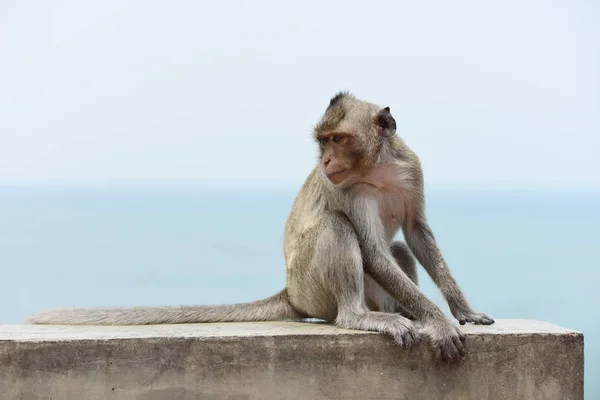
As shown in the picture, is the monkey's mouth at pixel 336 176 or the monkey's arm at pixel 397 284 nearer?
the monkey's arm at pixel 397 284

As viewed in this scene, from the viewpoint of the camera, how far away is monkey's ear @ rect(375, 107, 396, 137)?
5.27 metres

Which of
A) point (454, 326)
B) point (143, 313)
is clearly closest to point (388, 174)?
point (454, 326)

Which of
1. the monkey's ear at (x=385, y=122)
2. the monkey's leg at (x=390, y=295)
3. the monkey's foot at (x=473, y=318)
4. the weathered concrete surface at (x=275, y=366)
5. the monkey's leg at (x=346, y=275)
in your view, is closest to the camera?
the weathered concrete surface at (x=275, y=366)

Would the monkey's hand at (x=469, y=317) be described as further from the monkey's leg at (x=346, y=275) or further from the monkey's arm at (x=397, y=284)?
the monkey's leg at (x=346, y=275)

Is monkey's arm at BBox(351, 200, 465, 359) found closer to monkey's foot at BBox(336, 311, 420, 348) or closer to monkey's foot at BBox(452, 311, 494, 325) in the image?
monkey's foot at BBox(336, 311, 420, 348)

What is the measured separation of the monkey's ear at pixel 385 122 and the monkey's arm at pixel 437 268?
30.0 inches

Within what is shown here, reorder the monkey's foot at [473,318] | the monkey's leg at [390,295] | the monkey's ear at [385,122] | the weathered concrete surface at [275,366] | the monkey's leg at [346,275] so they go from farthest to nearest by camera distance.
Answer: the monkey's leg at [390,295] → the monkey's foot at [473,318] → the monkey's ear at [385,122] → the monkey's leg at [346,275] → the weathered concrete surface at [275,366]

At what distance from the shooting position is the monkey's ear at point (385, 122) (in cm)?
527

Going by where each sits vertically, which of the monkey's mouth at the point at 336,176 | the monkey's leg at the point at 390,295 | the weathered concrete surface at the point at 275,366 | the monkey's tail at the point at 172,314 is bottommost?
the weathered concrete surface at the point at 275,366

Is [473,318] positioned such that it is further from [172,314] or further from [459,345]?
[172,314]

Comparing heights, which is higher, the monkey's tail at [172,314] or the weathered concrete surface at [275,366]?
the monkey's tail at [172,314]

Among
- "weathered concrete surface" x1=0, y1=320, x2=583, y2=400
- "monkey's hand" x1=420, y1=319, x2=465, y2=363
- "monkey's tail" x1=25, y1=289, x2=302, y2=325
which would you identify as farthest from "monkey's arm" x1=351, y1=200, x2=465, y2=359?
"monkey's tail" x1=25, y1=289, x2=302, y2=325

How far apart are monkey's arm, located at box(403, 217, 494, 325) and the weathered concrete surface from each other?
1.13 ft

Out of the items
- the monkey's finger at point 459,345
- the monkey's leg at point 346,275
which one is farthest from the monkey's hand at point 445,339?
the monkey's leg at point 346,275
